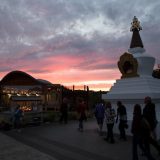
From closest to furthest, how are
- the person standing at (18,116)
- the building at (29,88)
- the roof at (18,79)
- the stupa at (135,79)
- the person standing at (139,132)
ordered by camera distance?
the person standing at (139,132), the stupa at (135,79), the person standing at (18,116), the roof at (18,79), the building at (29,88)

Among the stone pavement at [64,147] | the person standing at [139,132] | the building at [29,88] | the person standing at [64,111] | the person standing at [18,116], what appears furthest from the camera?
the building at [29,88]

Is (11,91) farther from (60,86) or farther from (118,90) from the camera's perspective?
(118,90)

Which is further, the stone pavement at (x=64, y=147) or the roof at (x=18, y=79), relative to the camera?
the roof at (x=18, y=79)

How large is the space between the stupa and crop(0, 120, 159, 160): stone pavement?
1769mm

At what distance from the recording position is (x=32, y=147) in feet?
46.3

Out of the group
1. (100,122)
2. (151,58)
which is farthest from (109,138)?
(151,58)

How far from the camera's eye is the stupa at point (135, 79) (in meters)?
16.5

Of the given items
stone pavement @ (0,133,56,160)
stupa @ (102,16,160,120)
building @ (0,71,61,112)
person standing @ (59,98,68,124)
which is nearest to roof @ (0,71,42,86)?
building @ (0,71,61,112)

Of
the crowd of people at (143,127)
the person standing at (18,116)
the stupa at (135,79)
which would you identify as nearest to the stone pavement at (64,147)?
the crowd of people at (143,127)

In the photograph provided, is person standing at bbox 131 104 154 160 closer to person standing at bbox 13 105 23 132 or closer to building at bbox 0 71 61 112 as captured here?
person standing at bbox 13 105 23 132

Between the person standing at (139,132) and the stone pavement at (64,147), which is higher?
the person standing at (139,132)

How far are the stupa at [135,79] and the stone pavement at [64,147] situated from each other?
177 cm

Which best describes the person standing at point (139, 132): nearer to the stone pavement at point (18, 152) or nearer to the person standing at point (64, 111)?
the stone pavement at point (18, 152)

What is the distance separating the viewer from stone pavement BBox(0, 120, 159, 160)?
1168cm
